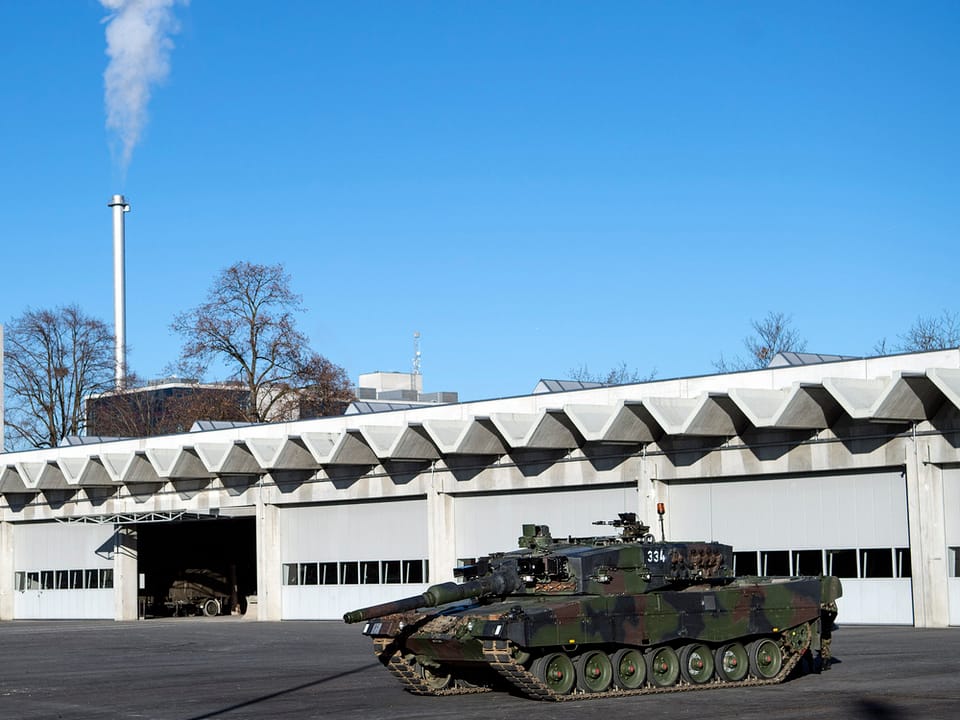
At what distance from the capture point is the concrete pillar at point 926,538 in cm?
3288

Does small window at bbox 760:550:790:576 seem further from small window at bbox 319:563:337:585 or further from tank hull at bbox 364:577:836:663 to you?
small window at bbox 319:563:337:585

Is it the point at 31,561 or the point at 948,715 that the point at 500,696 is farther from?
the point at 31,561

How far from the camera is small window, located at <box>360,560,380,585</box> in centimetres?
4516

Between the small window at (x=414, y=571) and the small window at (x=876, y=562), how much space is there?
14013mm

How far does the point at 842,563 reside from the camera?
3481 centimetres

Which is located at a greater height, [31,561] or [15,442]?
[15,442]

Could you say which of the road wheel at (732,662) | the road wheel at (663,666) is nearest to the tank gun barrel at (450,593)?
the road wheel at (663,666)

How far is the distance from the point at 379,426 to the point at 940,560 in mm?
16795

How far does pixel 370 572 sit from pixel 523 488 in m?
Result: 7.01

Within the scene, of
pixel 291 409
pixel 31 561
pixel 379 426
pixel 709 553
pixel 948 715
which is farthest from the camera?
pixel 291 409

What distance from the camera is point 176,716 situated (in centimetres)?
1878

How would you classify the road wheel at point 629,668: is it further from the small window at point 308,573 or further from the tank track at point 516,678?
the small window at point 308,573

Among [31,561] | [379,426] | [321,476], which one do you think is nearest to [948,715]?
[379,426]

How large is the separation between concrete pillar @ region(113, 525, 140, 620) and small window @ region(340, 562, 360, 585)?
1132 centimetres
